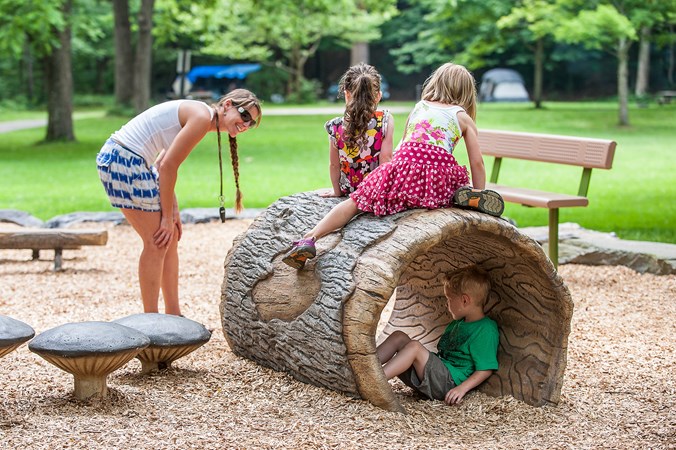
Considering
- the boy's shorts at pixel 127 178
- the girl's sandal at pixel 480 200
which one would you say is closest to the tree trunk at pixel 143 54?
the boy's shorts at pixel 127 178

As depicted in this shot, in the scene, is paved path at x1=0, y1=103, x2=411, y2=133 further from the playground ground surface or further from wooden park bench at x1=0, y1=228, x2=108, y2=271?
the playground ground surface

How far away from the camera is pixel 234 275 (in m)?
5.35

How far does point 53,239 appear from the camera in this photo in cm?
857

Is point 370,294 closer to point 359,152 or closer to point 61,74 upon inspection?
point 359,152

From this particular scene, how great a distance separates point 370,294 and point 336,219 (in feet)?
1.91

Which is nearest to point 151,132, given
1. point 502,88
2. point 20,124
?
point 20,124

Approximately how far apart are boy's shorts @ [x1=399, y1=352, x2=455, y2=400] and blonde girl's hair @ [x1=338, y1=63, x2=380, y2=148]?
1.35 m

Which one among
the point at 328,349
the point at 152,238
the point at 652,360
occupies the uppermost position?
the point at 152,238

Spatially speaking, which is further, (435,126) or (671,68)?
(671,68)

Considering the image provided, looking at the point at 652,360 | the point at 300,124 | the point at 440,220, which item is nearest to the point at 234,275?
the point at 440,220

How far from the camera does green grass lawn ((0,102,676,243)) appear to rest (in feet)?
39.0

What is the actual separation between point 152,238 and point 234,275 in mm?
588

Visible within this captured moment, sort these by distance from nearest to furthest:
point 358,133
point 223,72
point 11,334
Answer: point 11,334, point 358,133, point 223,72

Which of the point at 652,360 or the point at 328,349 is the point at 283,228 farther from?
the point at 652,360
